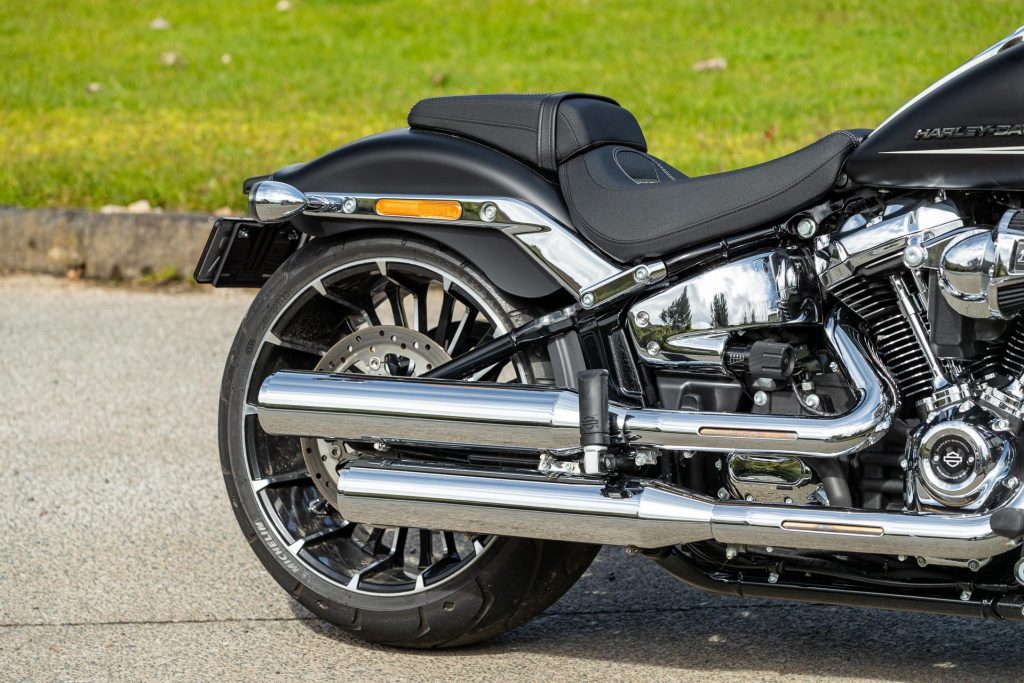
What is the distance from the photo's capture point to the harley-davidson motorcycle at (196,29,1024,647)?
270cm

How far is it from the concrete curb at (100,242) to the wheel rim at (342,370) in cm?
356

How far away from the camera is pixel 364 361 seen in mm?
3422

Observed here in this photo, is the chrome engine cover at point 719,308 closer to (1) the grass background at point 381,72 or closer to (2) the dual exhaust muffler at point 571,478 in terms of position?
(2) the dual exhaust muffler at point 571,478

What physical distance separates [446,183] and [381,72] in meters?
7.47

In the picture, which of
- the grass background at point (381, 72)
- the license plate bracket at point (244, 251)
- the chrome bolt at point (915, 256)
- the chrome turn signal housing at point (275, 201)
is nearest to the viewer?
the chrome bolt at point (915, 256)

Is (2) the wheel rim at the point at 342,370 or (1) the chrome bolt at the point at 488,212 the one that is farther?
(2) the wheel rim at the point at 342,370

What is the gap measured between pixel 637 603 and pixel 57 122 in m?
6.81

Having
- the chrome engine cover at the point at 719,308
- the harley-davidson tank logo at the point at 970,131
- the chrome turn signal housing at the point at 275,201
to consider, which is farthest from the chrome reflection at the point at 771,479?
the chrome turn signal housing at the point at 275,201

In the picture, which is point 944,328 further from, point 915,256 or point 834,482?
point 834,482

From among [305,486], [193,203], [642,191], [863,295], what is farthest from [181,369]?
[863,295]

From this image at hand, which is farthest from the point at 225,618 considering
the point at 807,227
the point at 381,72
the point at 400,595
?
the point at 381,72

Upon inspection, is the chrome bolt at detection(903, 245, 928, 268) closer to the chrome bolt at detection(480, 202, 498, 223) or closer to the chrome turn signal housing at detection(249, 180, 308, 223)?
the chrome bolt at detection(480, 202, 498, 223)

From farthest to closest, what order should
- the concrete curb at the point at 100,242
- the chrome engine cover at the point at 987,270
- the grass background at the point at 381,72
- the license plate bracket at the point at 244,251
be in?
1. the grass background at the point at 381,72
2. the concrete curb at the point at 100,242
3. the license plate bracket at the point at 244,251
4. the chrome engine cover at the point at 987,270

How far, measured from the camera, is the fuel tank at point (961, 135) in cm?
264
